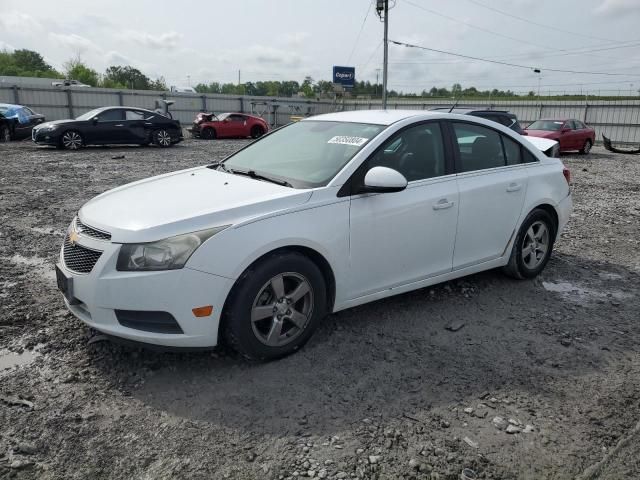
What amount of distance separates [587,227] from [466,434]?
5.89 m

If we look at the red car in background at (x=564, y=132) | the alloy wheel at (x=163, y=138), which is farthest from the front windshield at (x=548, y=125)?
the alloy wheel at (x=163, y=138)

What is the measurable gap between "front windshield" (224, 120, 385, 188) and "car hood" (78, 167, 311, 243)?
0.23 m

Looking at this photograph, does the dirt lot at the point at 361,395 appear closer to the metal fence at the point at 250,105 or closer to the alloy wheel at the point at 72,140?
the alloy wheel at the point at 72,140

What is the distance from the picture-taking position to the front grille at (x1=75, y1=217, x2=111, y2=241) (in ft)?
10.2

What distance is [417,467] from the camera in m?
2.49

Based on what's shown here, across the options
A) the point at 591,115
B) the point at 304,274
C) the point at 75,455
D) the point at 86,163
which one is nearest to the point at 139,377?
the point at 75,455

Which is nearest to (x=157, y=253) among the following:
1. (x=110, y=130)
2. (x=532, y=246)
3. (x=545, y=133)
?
(x=532, y=246)

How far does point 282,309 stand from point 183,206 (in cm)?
92

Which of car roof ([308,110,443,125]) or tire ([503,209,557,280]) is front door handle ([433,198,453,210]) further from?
tire ([503,209,557,280])

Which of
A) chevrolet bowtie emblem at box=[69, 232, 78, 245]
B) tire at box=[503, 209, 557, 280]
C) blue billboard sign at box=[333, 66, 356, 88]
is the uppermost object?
blue billboard sign at box=[333, 66, 356, 88]

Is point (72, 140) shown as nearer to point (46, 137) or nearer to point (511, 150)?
point (46, 137)

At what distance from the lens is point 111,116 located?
17.0m

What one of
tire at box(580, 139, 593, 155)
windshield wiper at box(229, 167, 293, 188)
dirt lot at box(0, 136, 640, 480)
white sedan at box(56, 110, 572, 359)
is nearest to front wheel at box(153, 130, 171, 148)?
dirt lot at box(0, 136, 640, 480)

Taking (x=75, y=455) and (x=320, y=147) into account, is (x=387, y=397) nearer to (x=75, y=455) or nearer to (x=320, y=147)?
(x=75, y=455)
